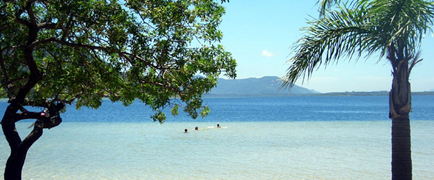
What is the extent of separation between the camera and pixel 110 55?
27.2 ft

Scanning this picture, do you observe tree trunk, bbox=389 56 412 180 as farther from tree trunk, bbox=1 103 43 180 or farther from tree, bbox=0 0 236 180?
tree trunk, bbox=1 103 43 180

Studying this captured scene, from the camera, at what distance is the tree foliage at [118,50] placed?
7.48m

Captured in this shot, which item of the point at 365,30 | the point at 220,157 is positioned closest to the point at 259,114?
the point at 220,157

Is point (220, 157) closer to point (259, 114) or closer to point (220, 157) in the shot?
point (220, 157)

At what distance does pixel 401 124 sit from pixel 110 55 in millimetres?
5503

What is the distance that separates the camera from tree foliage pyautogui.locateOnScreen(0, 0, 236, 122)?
24.5 feet

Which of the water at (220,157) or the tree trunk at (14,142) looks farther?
the water at (220,157)

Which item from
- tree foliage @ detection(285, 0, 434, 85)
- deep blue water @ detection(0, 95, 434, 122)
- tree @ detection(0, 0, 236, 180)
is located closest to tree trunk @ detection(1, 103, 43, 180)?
tree @ detection(0, 0, 236, 180)

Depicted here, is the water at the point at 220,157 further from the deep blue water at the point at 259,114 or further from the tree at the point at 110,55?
the deep blue water at the point at 259,114

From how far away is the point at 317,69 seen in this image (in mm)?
8180

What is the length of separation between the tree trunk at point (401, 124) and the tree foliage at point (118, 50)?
3041 millimetres

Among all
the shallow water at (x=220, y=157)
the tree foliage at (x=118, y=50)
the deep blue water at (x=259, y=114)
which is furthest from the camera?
the deep blue water at (x=259, y=114)

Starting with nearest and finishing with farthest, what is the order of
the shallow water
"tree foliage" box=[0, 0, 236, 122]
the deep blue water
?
"tree foliage" box=[0, 0, 236, 122] < the shallow water < the deep blue water

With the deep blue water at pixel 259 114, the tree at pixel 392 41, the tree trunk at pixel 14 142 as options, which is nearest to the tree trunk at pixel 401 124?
the tree at pixel 392 41
